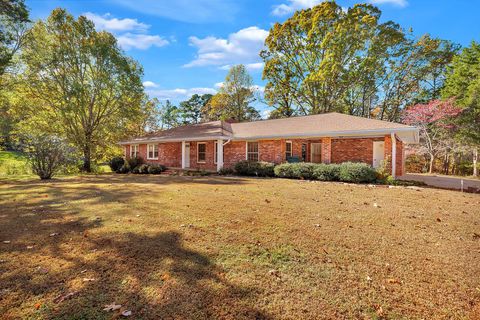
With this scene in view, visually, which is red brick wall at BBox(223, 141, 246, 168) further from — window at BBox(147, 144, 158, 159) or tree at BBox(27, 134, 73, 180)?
tree at BBox(27, 134, 73, 180)

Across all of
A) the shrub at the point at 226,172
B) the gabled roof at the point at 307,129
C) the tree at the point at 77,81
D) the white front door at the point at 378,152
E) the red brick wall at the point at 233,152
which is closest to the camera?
the gabled roof at the point at 307,129

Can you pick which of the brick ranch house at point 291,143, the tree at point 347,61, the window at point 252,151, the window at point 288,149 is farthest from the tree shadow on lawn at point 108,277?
Answer: the tree at point 347,61

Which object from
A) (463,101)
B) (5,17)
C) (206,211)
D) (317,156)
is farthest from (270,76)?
(206,211)

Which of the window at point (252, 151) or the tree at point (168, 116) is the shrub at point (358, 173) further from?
the tree at point (168, 116)

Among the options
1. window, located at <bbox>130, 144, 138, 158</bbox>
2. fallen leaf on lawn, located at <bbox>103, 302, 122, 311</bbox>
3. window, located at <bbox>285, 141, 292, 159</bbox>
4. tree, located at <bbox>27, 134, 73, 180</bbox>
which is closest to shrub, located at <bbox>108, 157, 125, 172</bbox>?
window, located at <bbox>130, 144, 138, 158</bbox>

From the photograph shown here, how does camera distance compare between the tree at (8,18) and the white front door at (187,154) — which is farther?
the white front door at (187,154)

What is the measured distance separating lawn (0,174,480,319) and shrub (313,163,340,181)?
253 inches

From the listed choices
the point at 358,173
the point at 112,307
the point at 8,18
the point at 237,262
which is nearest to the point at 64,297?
the point at 112,307

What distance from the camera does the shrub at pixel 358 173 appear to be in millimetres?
12117

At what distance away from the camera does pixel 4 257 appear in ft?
11.9

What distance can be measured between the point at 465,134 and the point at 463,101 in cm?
277

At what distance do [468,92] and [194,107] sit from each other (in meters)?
43.5

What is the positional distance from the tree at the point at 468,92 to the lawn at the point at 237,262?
19130 millimetres

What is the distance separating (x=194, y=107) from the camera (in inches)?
2083
